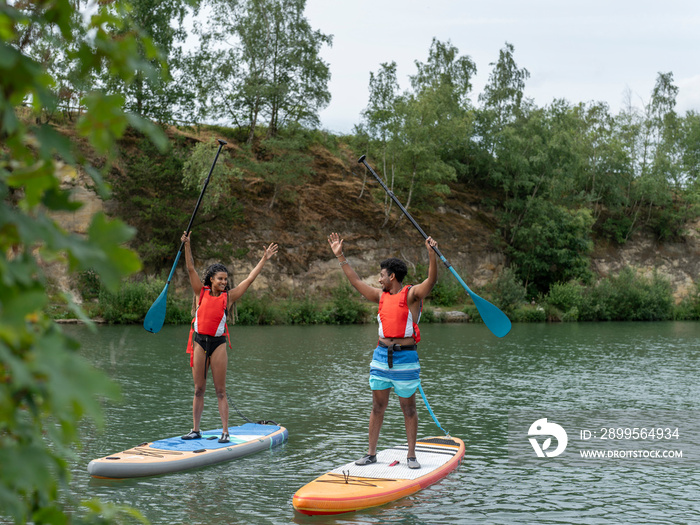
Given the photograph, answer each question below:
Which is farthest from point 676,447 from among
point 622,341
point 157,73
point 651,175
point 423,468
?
point 651,175

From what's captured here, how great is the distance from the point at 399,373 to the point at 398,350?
0.25 metres

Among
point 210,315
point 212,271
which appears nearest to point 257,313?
point 212,271

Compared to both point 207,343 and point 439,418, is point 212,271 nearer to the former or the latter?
point 207,343

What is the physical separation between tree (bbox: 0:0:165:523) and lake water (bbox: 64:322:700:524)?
134 centimetres

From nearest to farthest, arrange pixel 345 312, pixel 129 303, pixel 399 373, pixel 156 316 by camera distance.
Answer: pixel 399 373
pixel 156 316
pixel 129 303
pixel 345 312

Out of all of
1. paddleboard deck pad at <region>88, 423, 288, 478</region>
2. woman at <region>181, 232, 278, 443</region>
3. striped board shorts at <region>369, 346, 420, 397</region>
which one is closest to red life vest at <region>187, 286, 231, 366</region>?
woman at <region>181, 232, 278, 443</region>

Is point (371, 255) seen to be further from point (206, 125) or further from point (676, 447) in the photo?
point (676, 447)

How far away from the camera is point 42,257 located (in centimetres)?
138

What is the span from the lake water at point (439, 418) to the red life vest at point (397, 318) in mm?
1663

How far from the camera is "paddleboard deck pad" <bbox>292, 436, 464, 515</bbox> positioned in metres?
6.41

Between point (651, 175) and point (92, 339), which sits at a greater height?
point (651, 175)

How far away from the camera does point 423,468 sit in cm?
761

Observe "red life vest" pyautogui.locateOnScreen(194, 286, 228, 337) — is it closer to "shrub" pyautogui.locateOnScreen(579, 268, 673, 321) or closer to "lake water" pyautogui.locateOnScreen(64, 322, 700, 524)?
"lake water" pyautogui.locateOnScreen(64, 322, 700, 524)

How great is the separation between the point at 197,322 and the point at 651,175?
53.0m
